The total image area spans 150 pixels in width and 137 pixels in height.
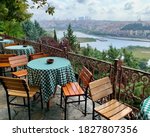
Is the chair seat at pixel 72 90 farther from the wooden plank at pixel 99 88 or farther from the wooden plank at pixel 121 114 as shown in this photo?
the wooden plank at pixel 121 114

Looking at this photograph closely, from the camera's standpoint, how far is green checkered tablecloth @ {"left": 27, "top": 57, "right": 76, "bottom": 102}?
4039 millimetres

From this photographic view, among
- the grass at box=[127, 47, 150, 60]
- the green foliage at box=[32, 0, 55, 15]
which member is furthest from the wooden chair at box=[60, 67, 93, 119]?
the grass at box=[127, 47, 150, 60]

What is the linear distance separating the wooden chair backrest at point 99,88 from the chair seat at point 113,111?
0.20 meters

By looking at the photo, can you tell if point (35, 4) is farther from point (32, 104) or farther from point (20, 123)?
point (20, 123)

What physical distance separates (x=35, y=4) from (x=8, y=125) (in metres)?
5.41

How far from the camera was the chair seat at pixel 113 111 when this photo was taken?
122 inches

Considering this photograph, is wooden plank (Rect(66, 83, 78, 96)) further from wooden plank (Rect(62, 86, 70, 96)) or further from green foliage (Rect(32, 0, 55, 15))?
green foliage (Rect(32, 0, 55, 15))

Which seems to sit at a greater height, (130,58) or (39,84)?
(39,84)

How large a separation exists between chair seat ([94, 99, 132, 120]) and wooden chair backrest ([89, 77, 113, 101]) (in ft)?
0.66

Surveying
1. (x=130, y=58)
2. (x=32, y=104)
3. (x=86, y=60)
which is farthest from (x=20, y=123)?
(x=130, y=58)

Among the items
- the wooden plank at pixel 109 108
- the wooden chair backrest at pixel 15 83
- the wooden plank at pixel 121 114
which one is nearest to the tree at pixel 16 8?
the wooden chair backrest at pixel 15 83

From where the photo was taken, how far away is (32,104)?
4688 millimetres

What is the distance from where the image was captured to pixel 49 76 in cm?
402

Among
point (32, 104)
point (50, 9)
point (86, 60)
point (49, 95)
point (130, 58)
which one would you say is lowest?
point (130, 58)
